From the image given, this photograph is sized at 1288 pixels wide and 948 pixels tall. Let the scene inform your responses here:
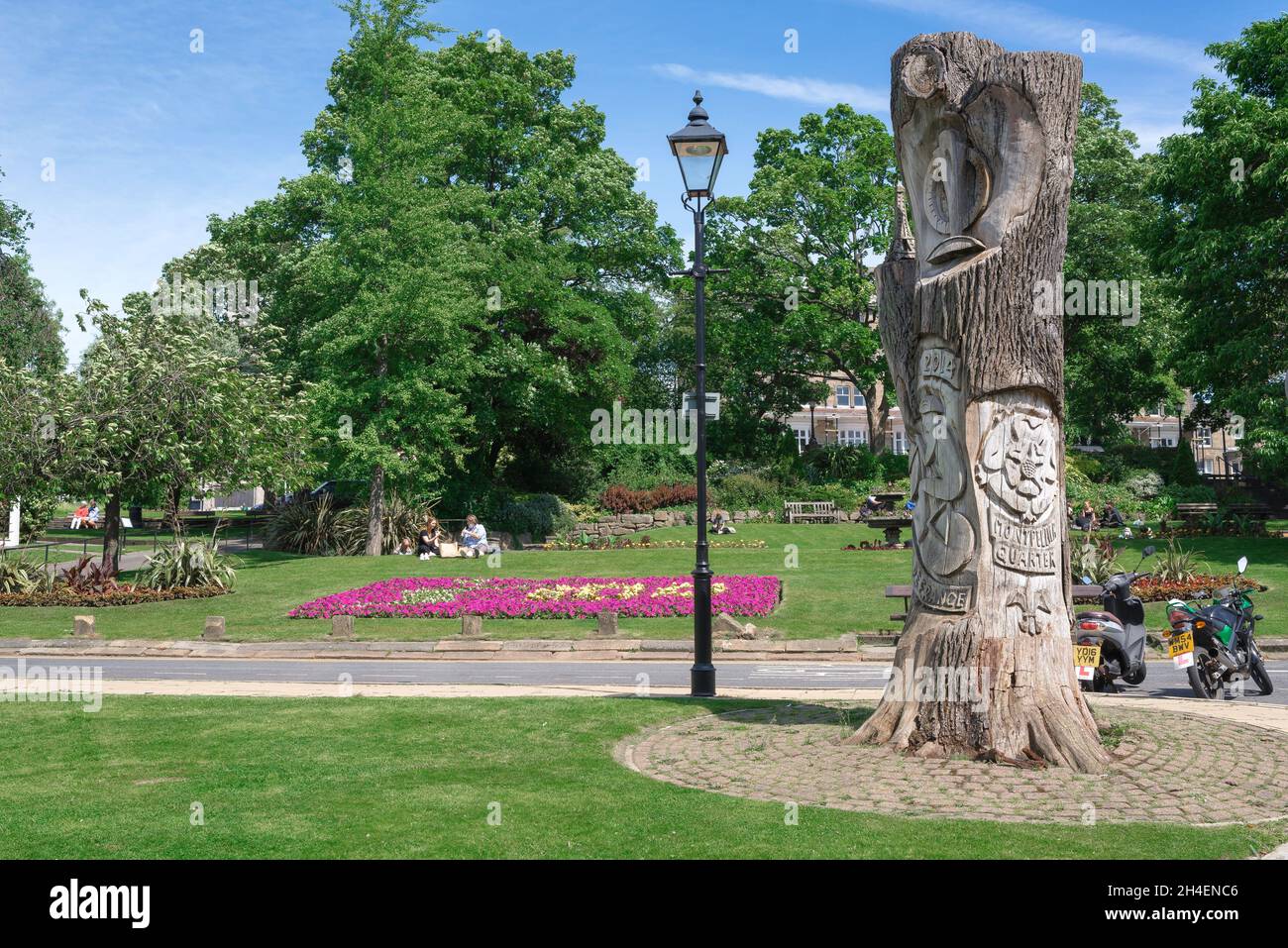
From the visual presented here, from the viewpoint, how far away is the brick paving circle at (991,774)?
26.1 feet

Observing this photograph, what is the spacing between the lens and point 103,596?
78.0 ft

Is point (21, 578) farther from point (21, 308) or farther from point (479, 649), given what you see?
point (21, 308)

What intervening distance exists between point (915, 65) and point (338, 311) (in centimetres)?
2675

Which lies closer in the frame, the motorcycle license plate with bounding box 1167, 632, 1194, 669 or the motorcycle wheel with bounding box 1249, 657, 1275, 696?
the motorcycle license plate with bounding box 1167, 632, 1194, 669

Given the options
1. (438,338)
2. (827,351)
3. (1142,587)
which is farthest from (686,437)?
(1142,587)

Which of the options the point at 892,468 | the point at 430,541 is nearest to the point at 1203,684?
the point at 430,541

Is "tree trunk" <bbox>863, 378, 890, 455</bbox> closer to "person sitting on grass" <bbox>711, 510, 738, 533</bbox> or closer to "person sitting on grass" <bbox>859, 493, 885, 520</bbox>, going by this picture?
"person sitting on grass" <bbox>859, 493, 885, 520</bbox>

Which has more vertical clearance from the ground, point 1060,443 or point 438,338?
point 438,338

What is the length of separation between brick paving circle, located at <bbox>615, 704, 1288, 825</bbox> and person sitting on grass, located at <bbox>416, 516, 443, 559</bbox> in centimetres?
2154

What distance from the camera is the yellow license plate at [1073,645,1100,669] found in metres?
12.4

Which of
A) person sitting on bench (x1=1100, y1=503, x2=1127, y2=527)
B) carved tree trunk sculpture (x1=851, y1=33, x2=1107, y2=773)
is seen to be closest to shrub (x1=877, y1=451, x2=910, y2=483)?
person sitting on bench (x1=1100, y1=503, x2=1127, y2=527)

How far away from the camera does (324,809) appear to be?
787 centimetres

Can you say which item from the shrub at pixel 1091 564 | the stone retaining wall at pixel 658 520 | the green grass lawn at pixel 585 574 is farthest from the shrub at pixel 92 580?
the shrub at pixel 1091 564

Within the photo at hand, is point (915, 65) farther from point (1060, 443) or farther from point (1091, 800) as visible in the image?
point (1091, 800)
